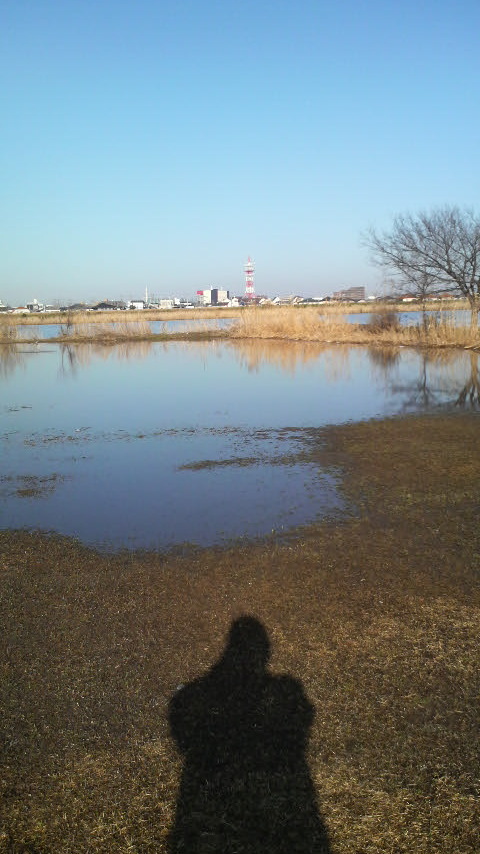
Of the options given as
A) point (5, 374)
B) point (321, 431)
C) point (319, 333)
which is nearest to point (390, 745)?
point (321, 431)

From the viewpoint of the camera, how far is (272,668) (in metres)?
3.57

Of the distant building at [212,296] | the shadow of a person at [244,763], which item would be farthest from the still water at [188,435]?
the distant building at [212,296]

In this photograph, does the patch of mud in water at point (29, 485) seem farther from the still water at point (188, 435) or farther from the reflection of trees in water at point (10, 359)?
the reflection of trees in water at point (10, 359)

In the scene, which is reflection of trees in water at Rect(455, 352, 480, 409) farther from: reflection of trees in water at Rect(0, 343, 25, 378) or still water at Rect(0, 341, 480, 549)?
reflection of trees in water at Rect(0, 343, 25, 378)

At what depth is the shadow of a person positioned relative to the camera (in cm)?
243

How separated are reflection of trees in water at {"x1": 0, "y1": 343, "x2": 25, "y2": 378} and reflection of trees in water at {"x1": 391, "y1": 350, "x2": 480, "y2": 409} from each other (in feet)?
48.5

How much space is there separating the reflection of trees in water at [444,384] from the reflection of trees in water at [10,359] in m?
14.8

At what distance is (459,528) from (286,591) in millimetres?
2126

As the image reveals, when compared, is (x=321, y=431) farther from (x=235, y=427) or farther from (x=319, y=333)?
(x=319, y=333)

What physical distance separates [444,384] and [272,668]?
1347cm

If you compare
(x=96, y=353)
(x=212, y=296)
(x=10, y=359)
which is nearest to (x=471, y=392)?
(x=96, y=353)

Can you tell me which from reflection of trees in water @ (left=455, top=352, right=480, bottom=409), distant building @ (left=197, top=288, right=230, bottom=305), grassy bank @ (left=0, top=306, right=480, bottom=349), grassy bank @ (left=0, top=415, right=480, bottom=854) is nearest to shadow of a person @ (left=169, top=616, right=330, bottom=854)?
grassy bank @ (left=0, top=415, right=480, bottom=854)

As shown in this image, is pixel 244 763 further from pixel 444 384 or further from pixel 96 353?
pixel 96 353

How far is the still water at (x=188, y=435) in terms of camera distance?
655cm
